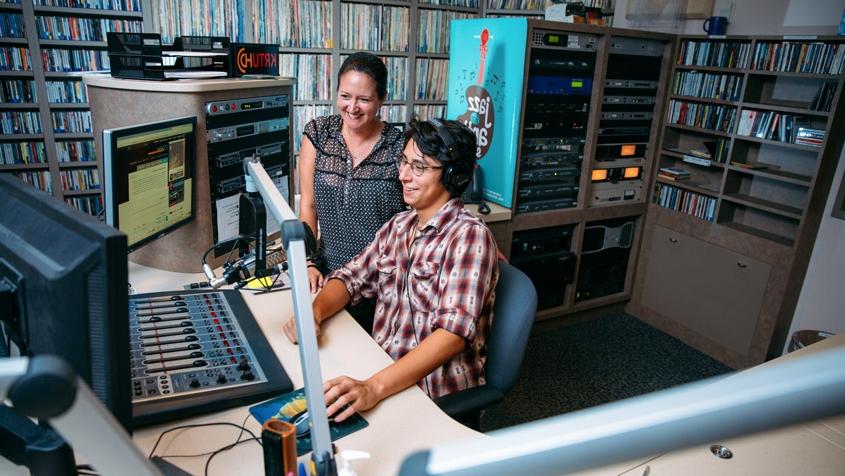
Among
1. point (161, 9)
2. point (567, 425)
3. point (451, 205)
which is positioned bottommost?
point (451, 205)

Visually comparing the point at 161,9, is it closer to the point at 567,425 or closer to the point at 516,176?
the point at 516,176

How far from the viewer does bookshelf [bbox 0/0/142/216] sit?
3240 millimetres

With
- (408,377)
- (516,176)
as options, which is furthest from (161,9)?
(408,377)

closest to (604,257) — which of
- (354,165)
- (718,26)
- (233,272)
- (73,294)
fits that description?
(718,26)

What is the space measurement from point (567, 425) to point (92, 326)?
667mm

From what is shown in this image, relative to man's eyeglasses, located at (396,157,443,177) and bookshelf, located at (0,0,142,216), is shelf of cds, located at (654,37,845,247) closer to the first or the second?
man's eyeglasses, located at (396,157,443,177)

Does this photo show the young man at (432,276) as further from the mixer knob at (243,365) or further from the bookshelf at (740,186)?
the bookshelf at (740,186)

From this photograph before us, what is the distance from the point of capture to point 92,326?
0.71m

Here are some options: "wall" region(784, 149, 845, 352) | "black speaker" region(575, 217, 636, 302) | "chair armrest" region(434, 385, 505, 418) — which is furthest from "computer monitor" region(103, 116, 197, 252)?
"wall" region(784, 149, 845, 352)

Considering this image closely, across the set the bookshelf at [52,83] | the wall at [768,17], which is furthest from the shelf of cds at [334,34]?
the wall at [768,17]

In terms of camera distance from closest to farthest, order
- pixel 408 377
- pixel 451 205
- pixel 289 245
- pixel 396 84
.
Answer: pixel 289 245 → pixel 408 377 → pixel 451 205 → pixel 396 84

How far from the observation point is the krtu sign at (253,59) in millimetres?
1929

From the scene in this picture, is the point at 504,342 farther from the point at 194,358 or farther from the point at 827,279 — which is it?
the point at 827,279

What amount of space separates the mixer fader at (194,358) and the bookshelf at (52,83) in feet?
7.85
